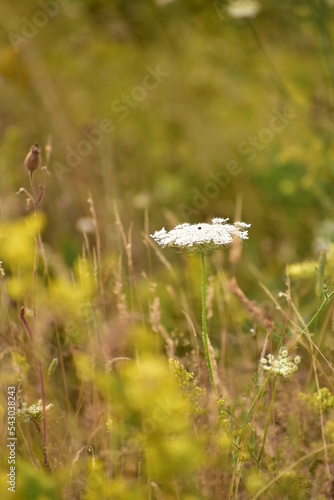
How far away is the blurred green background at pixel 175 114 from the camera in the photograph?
8.98 feet

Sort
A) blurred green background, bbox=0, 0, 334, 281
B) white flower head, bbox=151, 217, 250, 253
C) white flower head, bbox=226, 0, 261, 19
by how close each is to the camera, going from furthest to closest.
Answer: blurred green background, bbox=0, 0, 334, 281 → white flower head, bbox=226, 0, 261, 19 → white flower head, bbox=151, 217, 250, 253

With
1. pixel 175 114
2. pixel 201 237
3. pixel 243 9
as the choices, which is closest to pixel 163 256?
pixel 201 237

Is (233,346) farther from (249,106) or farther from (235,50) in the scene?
(235,50)

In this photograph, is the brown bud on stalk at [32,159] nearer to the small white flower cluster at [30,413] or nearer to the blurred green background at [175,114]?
the small white flower cluster at [30,413]

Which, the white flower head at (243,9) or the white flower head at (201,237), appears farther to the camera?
the white flower head at (243,9)

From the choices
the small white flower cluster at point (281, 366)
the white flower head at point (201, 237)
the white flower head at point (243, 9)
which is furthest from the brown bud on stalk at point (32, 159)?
the white flower head at point (243, 9)

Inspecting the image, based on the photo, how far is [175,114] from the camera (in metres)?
3.42

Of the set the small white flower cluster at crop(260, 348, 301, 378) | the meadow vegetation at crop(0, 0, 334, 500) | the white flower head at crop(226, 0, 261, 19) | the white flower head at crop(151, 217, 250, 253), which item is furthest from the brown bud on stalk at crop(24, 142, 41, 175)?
the white flower head at crop(226, 0, 261, 19)

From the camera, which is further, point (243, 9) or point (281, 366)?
point (243, 9)

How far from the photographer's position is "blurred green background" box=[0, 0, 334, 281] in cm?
274

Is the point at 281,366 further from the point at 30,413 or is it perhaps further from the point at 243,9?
the point at 243,9

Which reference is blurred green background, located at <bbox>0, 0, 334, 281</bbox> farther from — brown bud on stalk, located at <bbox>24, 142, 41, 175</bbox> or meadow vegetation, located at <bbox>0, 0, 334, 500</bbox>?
brown bud on stalk, located at <bbox>24, 142, 41, 175</bbox>

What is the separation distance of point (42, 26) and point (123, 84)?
52 centimetres

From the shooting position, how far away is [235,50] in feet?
12.1
